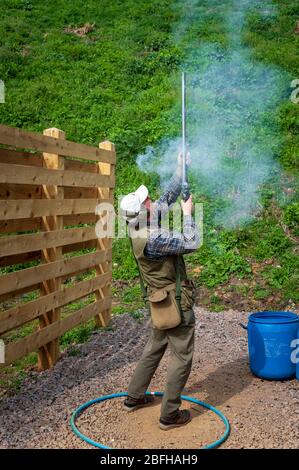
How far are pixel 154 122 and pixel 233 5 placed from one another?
25.8 ft

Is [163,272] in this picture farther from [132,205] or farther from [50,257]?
[50,257]

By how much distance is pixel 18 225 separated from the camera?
541 cm

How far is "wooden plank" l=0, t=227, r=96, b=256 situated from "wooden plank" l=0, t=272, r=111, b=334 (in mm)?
→ 528

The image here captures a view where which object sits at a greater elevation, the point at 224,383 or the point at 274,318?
the point at 274,318

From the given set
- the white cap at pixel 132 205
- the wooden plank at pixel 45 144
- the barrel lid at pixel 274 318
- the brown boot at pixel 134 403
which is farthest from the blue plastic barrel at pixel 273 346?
the wooden plank at pixel 45 144

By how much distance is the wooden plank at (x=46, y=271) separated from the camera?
4883mm

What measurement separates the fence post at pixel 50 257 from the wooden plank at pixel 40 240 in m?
0.09

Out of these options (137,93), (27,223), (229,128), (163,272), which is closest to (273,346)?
(163,272)

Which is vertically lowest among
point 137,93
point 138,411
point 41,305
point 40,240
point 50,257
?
point 138,411

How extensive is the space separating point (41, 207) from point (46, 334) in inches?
52.4

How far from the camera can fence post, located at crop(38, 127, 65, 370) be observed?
5711 millimetres

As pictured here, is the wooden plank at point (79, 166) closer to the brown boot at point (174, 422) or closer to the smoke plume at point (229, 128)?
the brown boot at point (174, 422)

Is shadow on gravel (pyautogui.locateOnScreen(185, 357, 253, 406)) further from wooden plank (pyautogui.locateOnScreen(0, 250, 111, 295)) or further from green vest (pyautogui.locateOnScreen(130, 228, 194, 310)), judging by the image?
wooden plank (pyautogui.locateOnScreen(0, 250, 111, 295))

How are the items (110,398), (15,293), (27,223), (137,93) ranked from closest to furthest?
(110,398) → (15,293) → (27,223) → (137,93)
